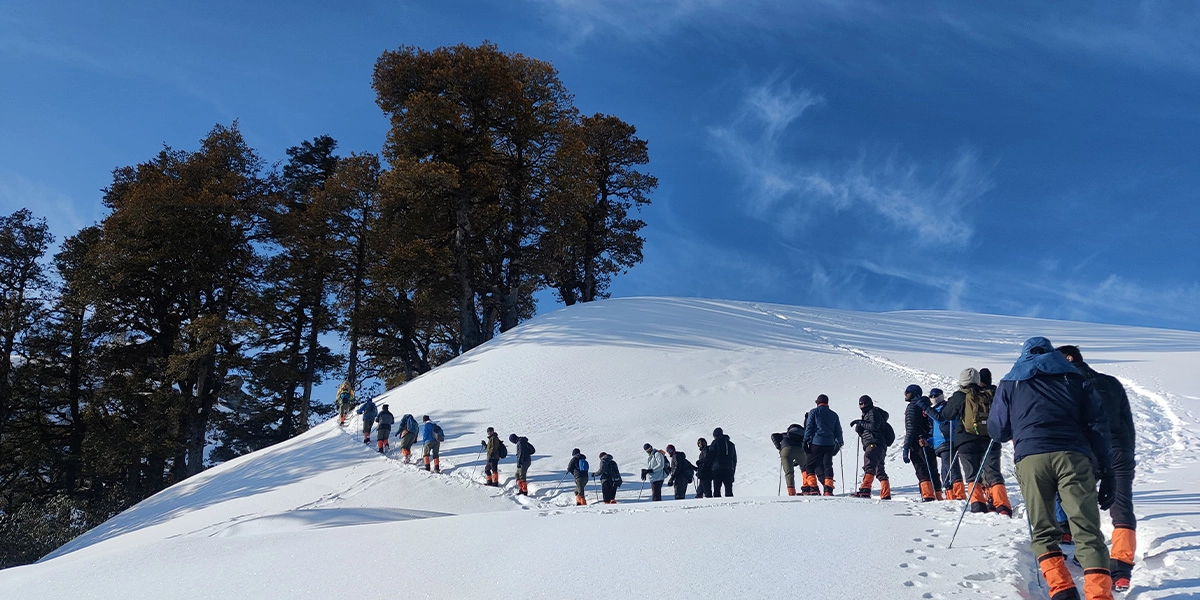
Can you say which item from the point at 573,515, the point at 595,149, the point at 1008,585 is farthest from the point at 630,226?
the point at 1008,585

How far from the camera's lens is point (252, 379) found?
1231 inches

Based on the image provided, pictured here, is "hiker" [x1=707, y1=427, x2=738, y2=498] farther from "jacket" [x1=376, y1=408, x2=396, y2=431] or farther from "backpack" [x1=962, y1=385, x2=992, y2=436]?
"jacket" [x1=376, y1=408, x2=396, y2=431]

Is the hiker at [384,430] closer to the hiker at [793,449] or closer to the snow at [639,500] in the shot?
the snow at [639,500]

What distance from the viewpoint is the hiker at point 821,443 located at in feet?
33.3

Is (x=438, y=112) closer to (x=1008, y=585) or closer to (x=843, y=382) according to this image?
(x=843, y=382)

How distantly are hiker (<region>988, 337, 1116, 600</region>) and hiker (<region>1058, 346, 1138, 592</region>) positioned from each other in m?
0.28

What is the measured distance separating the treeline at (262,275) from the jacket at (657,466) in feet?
55.8

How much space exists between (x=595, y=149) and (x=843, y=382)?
77.9ft

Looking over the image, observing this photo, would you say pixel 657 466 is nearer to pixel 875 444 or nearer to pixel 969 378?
pixel 875 444

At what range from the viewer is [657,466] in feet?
42.8

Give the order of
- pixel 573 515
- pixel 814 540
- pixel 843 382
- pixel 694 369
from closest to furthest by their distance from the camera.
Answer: pixel 814 540, pixel 573 515, pixel 843 382, pixel 694 369

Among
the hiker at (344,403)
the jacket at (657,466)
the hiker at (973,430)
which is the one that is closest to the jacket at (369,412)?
the hiker at (344,403)

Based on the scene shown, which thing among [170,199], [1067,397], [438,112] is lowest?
[1067,397]

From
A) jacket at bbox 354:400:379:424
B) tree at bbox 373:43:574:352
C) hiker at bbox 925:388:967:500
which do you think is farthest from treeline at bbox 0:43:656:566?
hiker at bbox 925:388:967:500
